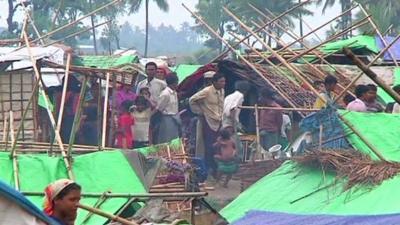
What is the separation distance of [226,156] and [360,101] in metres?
2.60

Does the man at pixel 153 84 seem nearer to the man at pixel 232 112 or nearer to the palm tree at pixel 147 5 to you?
the man at pixel 232 112

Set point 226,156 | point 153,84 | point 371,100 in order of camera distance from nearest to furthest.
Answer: point 371,100, point 226,156, point 153,84

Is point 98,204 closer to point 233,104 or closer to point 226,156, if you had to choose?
point 226,156

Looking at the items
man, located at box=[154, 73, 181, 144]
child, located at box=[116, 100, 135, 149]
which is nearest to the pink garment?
child, located at box=[116, 100, 135, 149]

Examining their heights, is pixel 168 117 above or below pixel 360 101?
below

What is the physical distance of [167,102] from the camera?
1316 cm

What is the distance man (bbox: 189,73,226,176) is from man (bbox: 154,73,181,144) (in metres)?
0.23

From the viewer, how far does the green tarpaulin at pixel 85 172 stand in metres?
8.60

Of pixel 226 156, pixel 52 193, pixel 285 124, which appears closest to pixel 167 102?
pixel 226 156

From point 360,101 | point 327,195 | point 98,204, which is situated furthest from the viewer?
point 360,101

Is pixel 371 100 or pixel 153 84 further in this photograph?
pixel 153 84

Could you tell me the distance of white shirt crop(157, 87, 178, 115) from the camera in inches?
517

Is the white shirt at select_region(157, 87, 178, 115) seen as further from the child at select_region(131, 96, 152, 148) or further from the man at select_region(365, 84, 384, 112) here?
the man at select_region(365, 84, 384, 112)

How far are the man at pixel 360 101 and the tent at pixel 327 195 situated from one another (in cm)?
63
